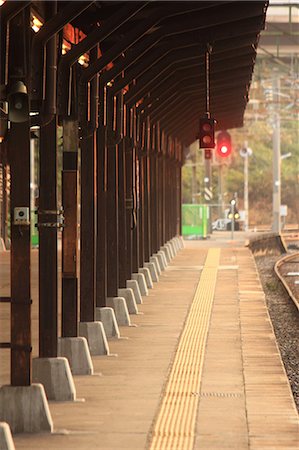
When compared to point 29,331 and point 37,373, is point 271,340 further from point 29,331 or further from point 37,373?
point 29,331

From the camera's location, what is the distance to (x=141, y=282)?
20.1 m

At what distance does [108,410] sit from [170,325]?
612cm

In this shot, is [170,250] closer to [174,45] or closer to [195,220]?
[174,45]

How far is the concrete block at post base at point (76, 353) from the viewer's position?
1135 centimetres

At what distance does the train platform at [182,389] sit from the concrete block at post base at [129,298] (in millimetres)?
101

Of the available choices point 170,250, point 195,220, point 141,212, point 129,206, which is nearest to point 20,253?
point 129,206

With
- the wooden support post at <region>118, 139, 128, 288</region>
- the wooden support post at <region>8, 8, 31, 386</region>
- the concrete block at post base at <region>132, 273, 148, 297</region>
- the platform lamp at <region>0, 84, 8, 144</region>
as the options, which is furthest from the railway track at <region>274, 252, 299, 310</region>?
the wooden support post at <region>8, 8, 31, 386</region>

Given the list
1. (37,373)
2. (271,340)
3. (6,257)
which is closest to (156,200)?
(6,257)

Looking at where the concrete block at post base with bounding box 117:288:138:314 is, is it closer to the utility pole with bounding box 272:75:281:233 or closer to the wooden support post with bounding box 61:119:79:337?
the wooden support post with bounding box 61:119:79:337

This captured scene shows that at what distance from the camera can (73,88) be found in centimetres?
1162

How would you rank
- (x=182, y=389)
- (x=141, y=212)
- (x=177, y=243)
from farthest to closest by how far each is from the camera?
(x=177, y=243), (x=141, y=212), (x=182, y=389)

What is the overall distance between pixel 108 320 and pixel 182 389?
11.4 ft

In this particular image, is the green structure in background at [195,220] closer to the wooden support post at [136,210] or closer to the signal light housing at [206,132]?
the wooden support post at [136,210]

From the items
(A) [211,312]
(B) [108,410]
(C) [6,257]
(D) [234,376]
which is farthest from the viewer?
(C) [6,257]
